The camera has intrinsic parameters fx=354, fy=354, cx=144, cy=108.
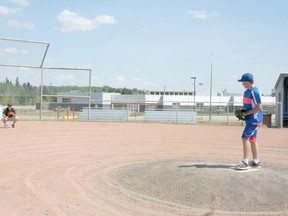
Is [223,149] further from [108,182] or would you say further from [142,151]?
[108,182]

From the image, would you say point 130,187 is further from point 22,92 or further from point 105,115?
point 105,115

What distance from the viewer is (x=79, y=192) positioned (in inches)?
205

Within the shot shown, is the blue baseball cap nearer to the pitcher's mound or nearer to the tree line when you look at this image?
the pitcher's mound

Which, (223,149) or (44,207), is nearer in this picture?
(44,207)

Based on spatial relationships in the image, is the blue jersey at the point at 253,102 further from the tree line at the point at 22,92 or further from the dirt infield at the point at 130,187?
the tree line at the point at 22,92

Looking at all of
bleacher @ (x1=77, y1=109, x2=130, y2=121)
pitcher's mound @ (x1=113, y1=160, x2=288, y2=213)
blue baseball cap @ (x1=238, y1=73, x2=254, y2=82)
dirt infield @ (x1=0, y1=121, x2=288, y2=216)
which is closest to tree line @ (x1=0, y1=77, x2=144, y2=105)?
bleacher @ (x1=77, y1=109, x2=130, y2=121)

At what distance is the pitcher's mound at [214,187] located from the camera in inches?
186

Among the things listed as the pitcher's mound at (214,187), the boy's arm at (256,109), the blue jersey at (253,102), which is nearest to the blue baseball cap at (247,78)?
the blue jersey at (253,102)

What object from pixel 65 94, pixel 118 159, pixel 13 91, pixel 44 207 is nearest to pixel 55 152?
pixel 118 159

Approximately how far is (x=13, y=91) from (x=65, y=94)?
349 cm

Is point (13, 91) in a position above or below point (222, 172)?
above

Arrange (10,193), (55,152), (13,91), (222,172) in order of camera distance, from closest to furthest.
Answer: (10,193)
(222,172)
(55,152)
(13,91)

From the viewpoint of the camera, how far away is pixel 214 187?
5.16 metres

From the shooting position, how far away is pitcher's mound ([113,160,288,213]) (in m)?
4.73
